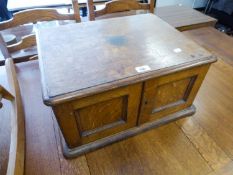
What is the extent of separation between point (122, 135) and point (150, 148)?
0.13 meters

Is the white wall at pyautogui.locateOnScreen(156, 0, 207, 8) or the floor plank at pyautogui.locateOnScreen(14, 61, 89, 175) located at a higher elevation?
the floor plank at pyautogui.locateOnScreen(14, 61, 89, 175)

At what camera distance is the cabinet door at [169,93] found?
612 millimetres

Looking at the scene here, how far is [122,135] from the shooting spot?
73 cm

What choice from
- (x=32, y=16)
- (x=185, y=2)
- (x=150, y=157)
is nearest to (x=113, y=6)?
(x=32, y=16)

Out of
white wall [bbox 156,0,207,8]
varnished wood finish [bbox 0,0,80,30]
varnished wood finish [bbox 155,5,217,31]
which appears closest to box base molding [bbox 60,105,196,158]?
varnished wood finish [bbox 0,0,80,30]

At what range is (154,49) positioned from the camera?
0.66 m

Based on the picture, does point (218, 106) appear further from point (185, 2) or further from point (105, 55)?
point (185, 2)

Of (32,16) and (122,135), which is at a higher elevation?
(32,16)

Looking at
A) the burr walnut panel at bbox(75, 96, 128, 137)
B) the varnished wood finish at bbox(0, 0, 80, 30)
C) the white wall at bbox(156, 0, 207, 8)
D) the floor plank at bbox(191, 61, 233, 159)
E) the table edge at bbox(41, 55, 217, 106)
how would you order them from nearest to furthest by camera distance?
the table edge at bbox(41, 55, 217, 106) < the burr walnut panel at bbox(75, 96, 128, 137) < the floor plank at bbox(191, 61, 233, 159) < the varnished wood finish at bbox(0, 0, 80, 30) < the white wall at bbox(156, 0, 207, 8)

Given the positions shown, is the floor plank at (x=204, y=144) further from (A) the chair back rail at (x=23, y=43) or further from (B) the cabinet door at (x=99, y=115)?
(A) the chair back rail at (x=23, y=43)

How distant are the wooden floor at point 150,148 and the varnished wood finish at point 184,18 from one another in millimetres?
727

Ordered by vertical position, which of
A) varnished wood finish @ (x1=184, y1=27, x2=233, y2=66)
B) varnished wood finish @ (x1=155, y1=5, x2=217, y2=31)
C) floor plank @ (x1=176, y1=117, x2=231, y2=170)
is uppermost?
varnished wood finish @ (x1=155, y1=5, x2=217, y2=31)

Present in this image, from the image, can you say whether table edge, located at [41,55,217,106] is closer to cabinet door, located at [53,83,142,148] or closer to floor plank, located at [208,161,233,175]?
cabinet door, located at [53,83,142,148]

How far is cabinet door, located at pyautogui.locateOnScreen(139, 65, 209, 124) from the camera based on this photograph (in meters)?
0.61
